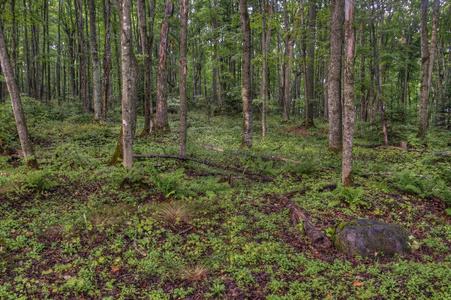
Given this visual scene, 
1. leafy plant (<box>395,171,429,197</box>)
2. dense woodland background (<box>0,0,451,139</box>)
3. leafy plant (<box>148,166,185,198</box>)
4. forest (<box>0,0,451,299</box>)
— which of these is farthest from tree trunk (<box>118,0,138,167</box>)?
leafy plant (<box>395,171,429,197</box>)

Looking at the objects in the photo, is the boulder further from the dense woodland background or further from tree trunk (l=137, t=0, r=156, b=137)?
tree trunk (l=137, t=0, r=156, b=137)

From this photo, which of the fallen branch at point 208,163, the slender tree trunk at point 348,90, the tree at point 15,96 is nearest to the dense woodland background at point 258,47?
the fallen branch at point 208,163

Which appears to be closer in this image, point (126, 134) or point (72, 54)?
point (126, 134)

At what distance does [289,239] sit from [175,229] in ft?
7.09

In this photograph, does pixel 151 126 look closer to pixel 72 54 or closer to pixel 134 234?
pixel 134 234

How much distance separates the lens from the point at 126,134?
22.1ft

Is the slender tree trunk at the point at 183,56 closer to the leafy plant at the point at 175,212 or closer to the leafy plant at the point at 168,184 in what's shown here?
the leafy plant at the point at 168,184

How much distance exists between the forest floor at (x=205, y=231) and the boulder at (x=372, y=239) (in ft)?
0.51

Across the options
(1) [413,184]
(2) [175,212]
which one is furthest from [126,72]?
(1) [413,184]

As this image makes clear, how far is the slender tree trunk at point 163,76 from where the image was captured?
43.3 ft

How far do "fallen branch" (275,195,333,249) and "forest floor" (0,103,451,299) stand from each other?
0.12 metres

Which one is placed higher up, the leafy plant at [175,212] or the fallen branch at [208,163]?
the fallen branch at [208,163]

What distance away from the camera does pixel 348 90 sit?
6.16 meters

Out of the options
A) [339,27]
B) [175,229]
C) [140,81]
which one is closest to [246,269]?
[175,229]
